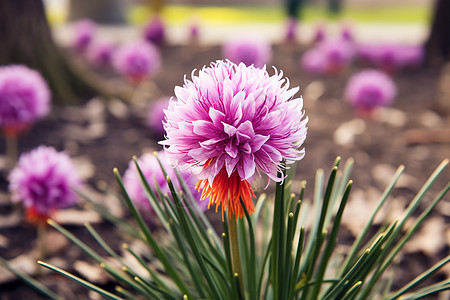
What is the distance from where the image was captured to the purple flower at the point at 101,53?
4.93m

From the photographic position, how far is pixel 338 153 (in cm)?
256

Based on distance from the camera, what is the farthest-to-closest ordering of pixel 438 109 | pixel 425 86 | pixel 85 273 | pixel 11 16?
pixel 425 86, pixel 438 109, pixel 11 16, pixel 85 273

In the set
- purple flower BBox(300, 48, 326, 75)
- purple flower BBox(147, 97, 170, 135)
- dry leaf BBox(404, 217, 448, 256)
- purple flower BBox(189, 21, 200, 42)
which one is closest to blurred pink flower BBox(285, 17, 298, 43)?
purple flower BBox(300, 48, 326, 75)

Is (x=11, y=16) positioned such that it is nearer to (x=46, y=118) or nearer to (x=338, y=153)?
(x=46, y=118)

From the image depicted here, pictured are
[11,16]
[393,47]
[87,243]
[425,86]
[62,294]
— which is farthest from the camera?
[393,47]

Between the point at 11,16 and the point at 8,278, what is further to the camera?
the point at 11,16

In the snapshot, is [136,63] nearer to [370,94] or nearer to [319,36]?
[370,94]

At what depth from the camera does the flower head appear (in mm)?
670

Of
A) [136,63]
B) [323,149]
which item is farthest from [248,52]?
[323,149]

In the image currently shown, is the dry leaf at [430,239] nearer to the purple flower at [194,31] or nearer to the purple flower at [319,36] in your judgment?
the purple flower at [319,36]

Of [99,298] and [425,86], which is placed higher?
[425,86]

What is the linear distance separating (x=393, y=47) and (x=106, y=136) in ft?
10.6

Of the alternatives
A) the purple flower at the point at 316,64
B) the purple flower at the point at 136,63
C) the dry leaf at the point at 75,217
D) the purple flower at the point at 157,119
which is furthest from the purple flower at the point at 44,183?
the purple flower at the point at 316,64

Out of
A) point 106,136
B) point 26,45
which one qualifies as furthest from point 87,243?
point 26,45
